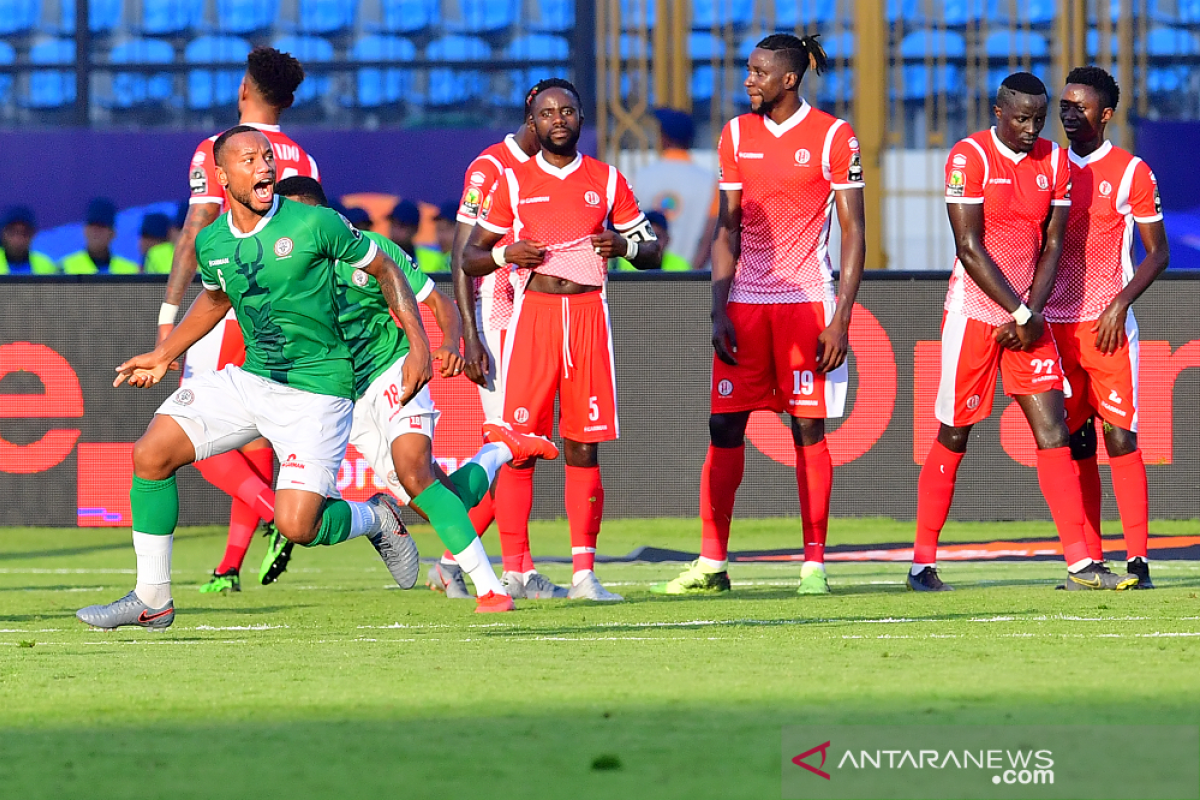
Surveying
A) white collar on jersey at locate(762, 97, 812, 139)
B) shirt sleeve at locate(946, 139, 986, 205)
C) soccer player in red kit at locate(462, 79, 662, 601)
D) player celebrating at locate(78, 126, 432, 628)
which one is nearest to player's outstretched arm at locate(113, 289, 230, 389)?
player celebrating at locate(78, 126, 432, 628)

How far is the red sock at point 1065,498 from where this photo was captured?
286 inches

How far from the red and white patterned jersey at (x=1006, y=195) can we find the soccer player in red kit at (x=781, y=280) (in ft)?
1.47

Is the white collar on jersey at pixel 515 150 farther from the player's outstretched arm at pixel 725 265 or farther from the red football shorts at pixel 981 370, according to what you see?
the red football shorts at pixel 981 370

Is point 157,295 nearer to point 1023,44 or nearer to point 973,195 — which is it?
point 973,195

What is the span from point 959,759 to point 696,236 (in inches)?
519

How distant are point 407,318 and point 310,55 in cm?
1263

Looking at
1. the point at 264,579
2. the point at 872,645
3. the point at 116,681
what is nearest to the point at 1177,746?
the point at 872,645

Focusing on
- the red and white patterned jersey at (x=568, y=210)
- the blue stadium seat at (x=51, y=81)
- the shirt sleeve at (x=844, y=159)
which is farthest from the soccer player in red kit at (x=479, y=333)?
the blue stadium seat at (x=51, y=81)

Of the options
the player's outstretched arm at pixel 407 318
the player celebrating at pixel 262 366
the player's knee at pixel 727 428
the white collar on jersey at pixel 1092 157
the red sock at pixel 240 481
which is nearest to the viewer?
the player's outstretched arm at pixel 407 318

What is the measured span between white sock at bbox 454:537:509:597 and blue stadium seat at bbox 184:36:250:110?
1214 cm

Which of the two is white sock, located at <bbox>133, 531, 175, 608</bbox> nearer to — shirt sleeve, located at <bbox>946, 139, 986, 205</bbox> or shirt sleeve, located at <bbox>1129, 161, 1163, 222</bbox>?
shirt sleeve, located at <bbox>946, 139, 986, 205</bbox>

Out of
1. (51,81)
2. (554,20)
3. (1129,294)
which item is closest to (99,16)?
(51,81)

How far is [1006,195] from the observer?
24.3ft

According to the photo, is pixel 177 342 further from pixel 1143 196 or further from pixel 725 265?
pixel 1143 196
